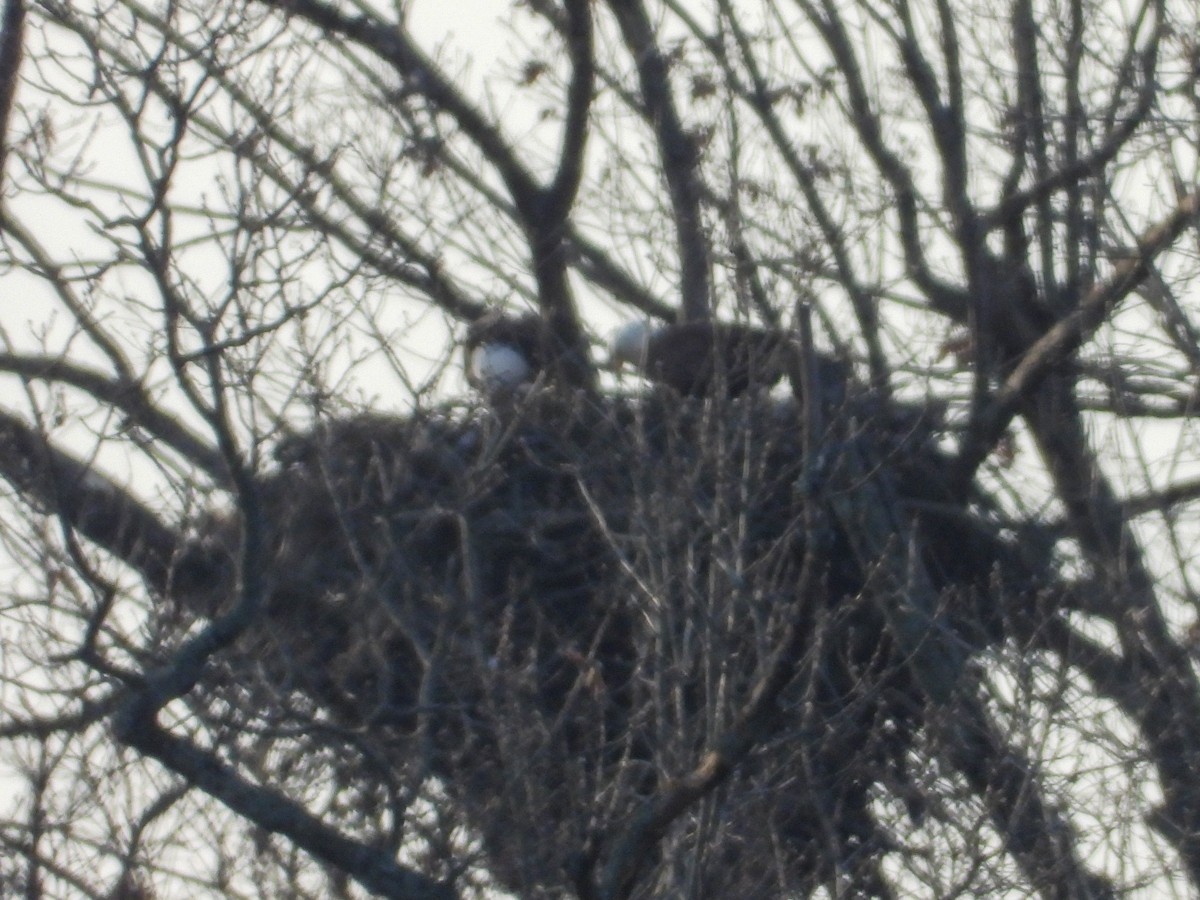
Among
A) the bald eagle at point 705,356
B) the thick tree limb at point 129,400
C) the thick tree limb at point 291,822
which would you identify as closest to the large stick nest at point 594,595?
the bald eagle at point 705,356

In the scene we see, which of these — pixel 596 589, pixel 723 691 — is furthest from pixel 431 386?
pixel 723 691

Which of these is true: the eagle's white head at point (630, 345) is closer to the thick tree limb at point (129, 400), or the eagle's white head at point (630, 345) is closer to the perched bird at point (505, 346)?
the perched bird at point (505, 346)

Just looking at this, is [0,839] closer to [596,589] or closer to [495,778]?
[495,778]

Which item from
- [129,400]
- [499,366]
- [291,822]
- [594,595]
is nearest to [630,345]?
[499,366]

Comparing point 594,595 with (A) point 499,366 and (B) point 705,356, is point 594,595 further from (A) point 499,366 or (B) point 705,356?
(A) point 499,366

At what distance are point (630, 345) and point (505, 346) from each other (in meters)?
0.55

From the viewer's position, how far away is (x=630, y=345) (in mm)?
8297

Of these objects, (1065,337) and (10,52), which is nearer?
(10,52)

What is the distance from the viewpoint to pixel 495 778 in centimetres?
665

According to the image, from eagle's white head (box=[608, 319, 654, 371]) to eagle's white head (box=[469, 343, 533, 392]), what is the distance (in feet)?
1.14

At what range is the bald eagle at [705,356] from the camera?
7.22 meters

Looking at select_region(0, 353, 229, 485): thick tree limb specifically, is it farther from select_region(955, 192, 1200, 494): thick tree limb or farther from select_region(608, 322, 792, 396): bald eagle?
select_region(955, 192, 1200, 494): thick tree limb

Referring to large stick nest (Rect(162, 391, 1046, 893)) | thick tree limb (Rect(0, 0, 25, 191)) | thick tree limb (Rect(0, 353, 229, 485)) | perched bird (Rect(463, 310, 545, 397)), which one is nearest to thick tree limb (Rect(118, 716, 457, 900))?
large stick nest (Rect(162, 391, 1046, 893))

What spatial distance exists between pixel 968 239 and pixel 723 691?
3.29m
